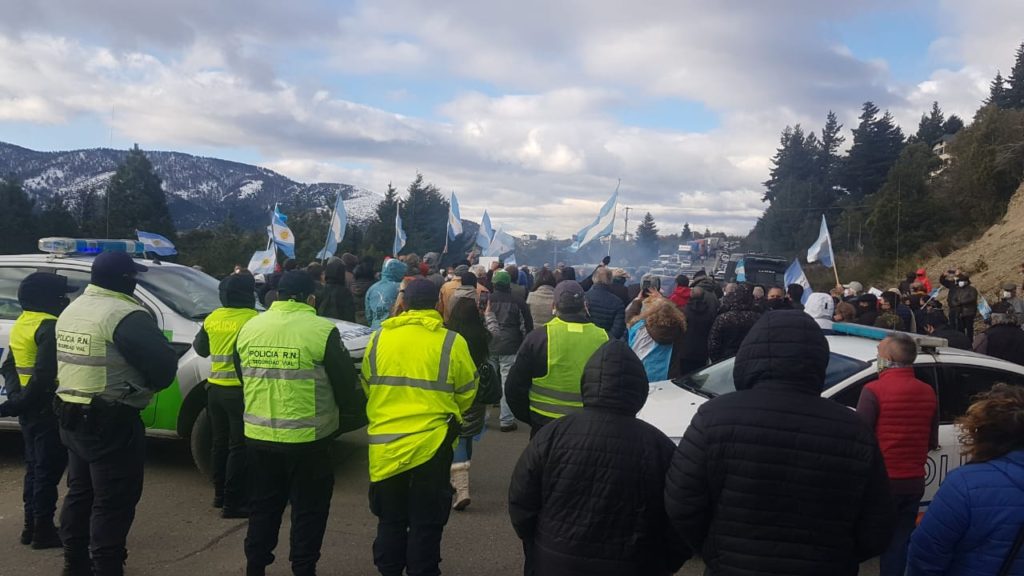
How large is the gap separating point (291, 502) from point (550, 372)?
5.87 ft

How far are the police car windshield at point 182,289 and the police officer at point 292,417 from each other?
2462 millimetres

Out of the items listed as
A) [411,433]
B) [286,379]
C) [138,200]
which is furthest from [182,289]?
[138,200]

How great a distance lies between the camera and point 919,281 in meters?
13.0

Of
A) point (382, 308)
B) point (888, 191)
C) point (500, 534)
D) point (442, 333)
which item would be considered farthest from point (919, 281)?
point (888, 191)

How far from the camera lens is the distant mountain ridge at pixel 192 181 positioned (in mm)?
101438

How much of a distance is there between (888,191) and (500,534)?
123 feet

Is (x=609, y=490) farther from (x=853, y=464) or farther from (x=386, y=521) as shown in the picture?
(x=386, y=521)

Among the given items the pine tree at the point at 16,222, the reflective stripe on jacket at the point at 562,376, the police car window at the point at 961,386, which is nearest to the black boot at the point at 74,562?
the reflective stripe on jacket at the point at 562,376

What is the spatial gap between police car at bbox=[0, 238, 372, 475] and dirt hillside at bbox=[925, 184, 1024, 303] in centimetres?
2011

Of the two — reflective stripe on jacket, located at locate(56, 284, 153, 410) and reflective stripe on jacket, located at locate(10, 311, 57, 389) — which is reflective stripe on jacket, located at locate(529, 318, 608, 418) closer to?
reflective stripe on jacket, located at locate(56, 284, 153, 410)

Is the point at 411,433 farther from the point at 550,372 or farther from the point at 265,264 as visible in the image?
the point at 265,264

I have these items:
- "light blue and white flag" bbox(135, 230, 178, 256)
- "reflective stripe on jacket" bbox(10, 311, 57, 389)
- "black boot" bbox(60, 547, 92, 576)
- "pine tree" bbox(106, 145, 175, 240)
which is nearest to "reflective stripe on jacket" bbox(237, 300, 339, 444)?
"black boot" bbox(60, 547, 92, 576)

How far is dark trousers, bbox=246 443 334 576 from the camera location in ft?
13.5

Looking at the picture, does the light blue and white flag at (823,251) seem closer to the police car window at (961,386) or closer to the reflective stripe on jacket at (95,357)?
the police car window at (961,386)
